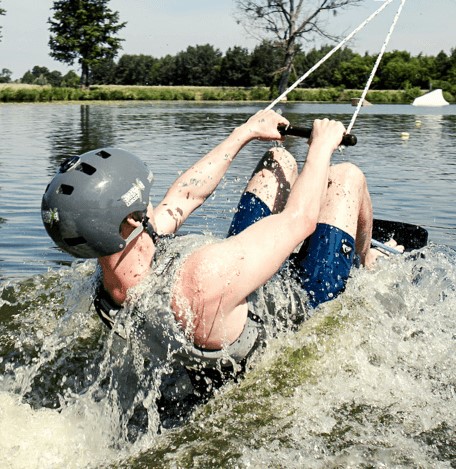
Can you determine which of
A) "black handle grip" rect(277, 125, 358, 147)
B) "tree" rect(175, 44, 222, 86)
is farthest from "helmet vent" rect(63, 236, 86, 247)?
"tree" rect(175, 44, 222, 86)

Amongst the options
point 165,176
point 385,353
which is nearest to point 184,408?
point 385,353

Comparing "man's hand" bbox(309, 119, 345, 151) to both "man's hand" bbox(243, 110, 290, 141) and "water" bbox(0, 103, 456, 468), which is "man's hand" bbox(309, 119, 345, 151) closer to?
"man's hand" bbox(243, 110, 290, 141)

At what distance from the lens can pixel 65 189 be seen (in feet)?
11.5

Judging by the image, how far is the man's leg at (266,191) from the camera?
476 cm

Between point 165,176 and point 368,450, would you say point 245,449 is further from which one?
point 165,176

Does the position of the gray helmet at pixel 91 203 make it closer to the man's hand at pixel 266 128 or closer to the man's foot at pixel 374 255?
the man's hand at pixel 266 128

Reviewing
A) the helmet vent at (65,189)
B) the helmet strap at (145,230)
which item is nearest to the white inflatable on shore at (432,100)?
the helmet strap at (145,230)

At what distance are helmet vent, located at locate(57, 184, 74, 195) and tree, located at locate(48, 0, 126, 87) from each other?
7219 centimetres

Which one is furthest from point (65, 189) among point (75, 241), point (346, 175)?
point (346, 175)

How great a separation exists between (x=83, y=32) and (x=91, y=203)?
245 feet

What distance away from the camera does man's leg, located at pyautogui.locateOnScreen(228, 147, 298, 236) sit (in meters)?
4.76

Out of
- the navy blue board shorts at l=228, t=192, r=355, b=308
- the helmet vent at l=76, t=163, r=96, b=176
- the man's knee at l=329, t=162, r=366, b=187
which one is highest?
the helmet vent at l=76, t=163, r=96, b=176

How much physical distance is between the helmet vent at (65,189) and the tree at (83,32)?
2842 inches

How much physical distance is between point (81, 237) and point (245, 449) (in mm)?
1548
